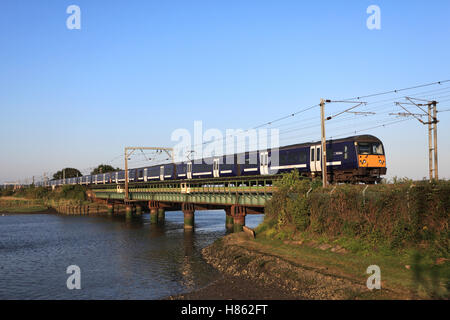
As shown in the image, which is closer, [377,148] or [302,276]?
A: [302,276]

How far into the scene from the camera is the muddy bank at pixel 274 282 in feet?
59.8

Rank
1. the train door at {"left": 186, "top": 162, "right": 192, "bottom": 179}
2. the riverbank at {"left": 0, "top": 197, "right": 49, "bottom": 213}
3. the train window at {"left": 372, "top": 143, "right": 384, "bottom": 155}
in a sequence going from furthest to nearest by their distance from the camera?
the riverbank at {"left": 0, "top": 197, "right": 49, "bottom": 213}
the train door at {"left": 186, "top": 162, "right": 192, "bottom": 179}
the train window at {"left": 372, "top": 143, "right": 384, "bottom": 155}

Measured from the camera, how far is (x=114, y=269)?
1177 inches

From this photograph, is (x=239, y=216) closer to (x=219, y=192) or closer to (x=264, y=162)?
(x=219, y=192)

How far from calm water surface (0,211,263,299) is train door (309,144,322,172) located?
→ 45.8 feet

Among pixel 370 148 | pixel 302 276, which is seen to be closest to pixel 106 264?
pixel 302 276

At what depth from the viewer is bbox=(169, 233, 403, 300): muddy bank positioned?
18219 mm

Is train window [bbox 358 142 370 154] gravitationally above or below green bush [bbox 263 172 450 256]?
above

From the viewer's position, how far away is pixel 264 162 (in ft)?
144

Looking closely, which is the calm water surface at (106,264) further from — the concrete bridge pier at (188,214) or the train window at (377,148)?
the train window at (377,148)

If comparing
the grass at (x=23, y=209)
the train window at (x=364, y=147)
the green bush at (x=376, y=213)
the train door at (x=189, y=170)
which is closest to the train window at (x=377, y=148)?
the train window at (x=364, y=147)

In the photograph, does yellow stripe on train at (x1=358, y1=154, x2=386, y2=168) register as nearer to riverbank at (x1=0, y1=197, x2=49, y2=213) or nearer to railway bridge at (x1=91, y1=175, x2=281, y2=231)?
railway bridge at (x1=91, y1=175, x2=281, y2=231)

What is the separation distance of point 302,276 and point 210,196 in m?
29.5

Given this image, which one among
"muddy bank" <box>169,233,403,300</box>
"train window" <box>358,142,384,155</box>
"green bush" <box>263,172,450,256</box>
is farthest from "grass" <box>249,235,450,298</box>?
"train window" <box>358,142,384,155</box>
